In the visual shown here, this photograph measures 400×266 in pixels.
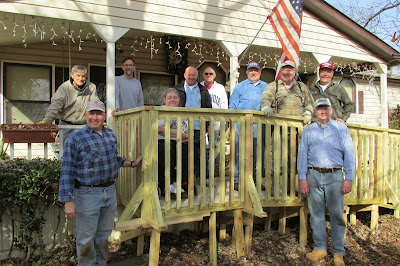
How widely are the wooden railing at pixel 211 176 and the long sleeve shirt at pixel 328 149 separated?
37cm

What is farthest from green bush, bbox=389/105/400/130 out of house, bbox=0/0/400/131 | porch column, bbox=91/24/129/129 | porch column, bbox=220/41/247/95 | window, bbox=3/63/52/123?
window, bbox=3/63/52/123

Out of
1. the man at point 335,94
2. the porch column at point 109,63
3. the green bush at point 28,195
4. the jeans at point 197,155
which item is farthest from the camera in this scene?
the man at point 335,94

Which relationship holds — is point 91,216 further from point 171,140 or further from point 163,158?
point 171,140

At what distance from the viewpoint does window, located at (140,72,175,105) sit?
26.6ft

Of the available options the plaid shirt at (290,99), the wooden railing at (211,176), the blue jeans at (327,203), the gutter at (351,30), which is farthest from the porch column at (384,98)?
the blue jeans at (327,203)

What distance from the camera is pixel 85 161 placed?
312 centimetres

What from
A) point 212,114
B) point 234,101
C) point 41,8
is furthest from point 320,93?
point 41,8

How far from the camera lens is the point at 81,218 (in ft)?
10.3

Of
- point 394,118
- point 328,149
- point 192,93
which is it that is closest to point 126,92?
point 192,93

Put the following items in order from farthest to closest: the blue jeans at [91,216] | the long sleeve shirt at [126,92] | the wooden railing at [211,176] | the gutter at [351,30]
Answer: the gutter at [351,30] < the long sleeve shirt at [126,92] < the wooden railing at [211,176] < the blue jeans at [91,216]

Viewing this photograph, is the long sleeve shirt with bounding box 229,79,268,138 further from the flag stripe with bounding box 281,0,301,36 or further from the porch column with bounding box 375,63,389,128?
the porch column with bounding box 375,63,389,128

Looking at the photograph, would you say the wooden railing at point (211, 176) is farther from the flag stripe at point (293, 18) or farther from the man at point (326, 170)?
the flag stripe at point (293, 18)

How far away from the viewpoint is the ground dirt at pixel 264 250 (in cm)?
427

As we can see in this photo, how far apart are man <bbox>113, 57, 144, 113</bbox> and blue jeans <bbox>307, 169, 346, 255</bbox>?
3151 millimetres
